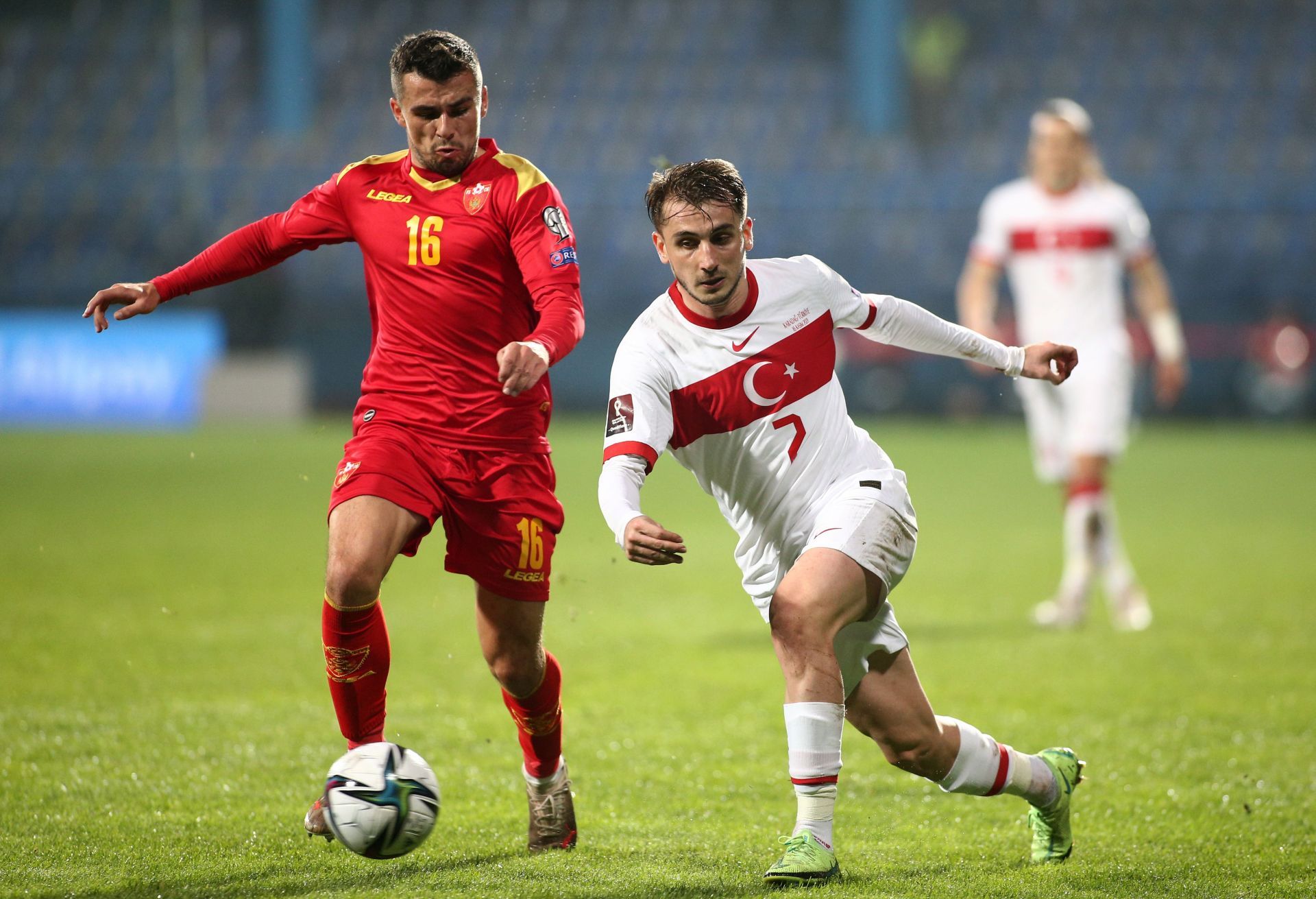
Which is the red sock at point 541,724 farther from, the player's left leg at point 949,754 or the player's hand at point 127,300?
the player's hand at point 127,300

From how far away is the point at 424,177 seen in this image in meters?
3.84

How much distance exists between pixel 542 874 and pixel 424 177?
5.75ft

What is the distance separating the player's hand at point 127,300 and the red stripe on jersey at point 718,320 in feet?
4.44

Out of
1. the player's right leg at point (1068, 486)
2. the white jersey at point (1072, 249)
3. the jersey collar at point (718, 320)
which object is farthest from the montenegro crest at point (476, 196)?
the white jersey at point (1072, 249)

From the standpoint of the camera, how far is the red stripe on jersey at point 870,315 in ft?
12.2

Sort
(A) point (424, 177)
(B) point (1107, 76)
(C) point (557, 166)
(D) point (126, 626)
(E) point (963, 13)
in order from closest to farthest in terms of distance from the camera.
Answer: (A) point (424, 177) → (D) point (126, 626) → (C) point (557, 166) → (B) point (1107, 76) → (E) point (963, 13)

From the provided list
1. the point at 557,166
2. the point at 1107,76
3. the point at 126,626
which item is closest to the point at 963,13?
the point at 1107,76

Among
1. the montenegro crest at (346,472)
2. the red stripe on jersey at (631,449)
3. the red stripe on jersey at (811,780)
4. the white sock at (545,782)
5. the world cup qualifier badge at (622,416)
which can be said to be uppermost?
the world cup qualifier badge at (622,416)

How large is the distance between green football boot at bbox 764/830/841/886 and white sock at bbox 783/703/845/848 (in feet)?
0.08

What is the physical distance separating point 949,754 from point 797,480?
0.73 metres

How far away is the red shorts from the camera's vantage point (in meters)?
3.71

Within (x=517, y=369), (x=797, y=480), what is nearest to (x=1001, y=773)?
(x=797, y=480)

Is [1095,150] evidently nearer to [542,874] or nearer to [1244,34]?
[1244,34]

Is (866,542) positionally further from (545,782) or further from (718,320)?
(545,782)
